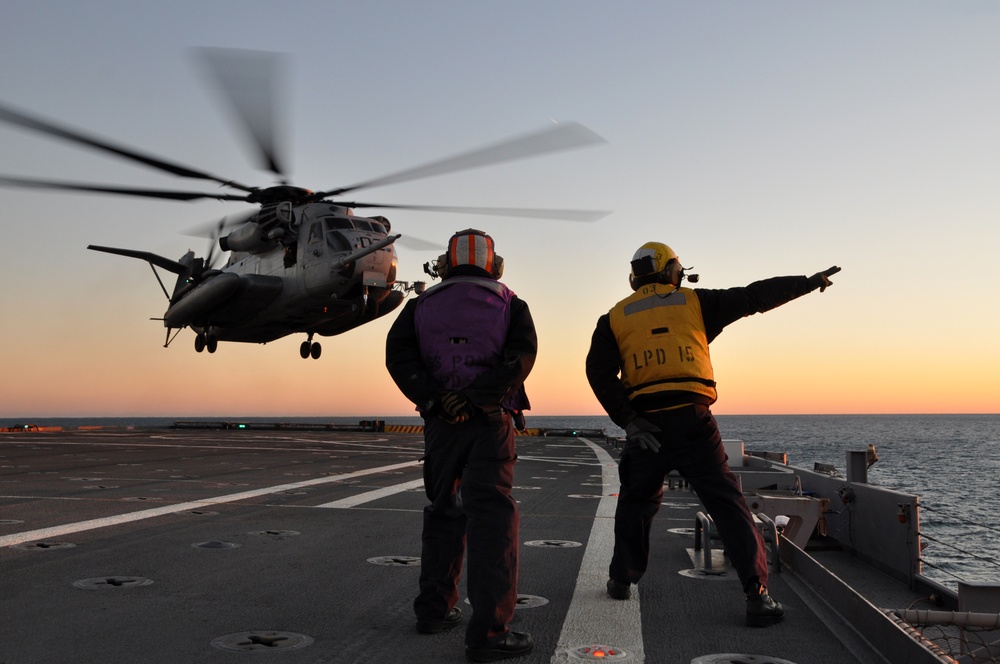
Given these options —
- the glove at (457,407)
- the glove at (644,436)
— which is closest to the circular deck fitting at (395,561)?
the glove at (644,436)

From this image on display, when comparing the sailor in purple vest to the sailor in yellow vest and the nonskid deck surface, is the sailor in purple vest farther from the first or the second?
the sailor in yellow vest

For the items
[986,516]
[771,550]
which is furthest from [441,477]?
[986,516]

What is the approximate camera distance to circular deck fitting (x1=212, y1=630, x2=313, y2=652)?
A: 3446mm

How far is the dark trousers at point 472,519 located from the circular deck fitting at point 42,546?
345 centimetres

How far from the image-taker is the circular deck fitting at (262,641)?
345cm

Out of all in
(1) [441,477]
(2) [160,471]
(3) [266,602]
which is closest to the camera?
(1) [441,477]

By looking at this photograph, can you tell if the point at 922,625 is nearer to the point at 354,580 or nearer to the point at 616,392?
the point at 616,392

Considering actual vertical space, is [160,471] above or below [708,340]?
below

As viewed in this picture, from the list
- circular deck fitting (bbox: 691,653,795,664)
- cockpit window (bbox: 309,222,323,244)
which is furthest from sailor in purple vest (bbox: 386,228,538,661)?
cockpit window (bbox: 309,222,323,244)

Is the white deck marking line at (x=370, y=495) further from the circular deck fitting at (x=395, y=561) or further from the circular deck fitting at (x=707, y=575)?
the circular deck fitting at (x=707, y=575)

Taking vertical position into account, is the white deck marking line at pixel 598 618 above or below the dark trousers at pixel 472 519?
below

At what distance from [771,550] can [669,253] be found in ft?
7.01

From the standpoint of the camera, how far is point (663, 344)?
463 cm

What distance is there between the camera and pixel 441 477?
13.0ft
